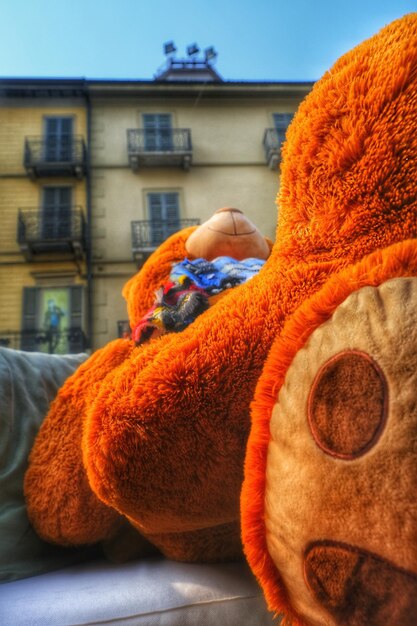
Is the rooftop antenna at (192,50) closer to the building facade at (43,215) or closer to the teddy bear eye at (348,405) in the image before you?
the building facade at (43,215)

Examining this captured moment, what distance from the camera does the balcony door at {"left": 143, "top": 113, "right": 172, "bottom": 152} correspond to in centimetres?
928

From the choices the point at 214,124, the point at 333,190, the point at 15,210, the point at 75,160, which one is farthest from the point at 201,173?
the point at 333,190

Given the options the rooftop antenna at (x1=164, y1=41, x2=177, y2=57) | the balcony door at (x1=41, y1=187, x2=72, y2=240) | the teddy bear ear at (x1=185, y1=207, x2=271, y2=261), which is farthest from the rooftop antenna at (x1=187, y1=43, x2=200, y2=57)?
the teddy bear ear at (x1=185, y1=207, x2=271, y2=261)

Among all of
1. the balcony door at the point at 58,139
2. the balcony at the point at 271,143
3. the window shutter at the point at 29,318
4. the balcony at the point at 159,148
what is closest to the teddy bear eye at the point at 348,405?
the window shutter at the point at 29,318

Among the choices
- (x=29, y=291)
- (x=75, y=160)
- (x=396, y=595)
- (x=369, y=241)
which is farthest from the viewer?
(x=75, y=160)

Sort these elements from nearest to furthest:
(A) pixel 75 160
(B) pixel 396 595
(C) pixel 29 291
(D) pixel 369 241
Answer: (B) pixel 396 595, (D) pixel 369 241, (C) pixel 29 291, (A) pixel 75 160

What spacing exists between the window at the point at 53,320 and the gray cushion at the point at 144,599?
24.9ft

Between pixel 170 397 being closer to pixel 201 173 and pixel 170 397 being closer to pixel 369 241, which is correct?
pixel 369 241

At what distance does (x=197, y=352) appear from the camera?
505 mm

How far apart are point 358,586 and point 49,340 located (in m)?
8.43

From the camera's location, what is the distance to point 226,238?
40.2 inches

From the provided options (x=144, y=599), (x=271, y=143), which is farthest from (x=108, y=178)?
(x=144, y=599)

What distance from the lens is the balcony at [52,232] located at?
8.61 meters

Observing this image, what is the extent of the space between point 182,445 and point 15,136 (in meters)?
10.3
